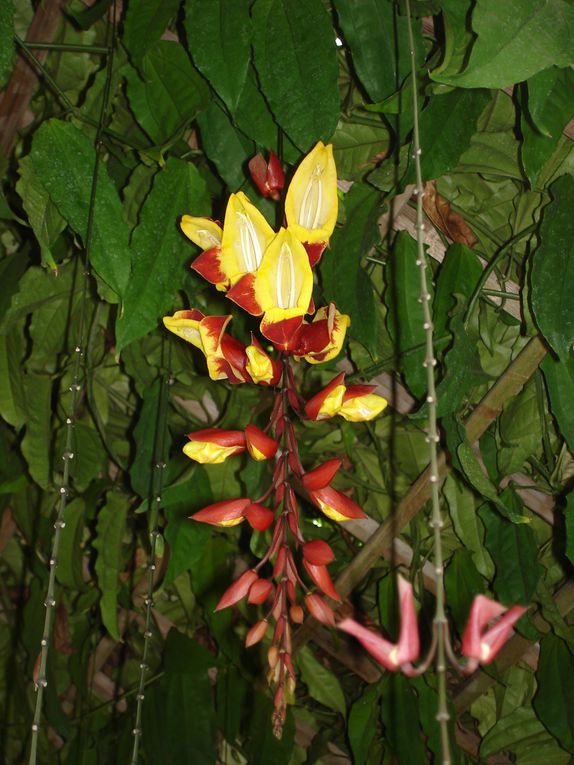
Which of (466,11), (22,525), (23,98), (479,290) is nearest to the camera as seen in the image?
(466,11)

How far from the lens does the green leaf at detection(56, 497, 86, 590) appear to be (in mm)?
1475

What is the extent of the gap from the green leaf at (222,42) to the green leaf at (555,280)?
333 mm

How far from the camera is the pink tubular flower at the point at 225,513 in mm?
682

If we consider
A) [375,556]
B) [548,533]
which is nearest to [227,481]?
[375,556]

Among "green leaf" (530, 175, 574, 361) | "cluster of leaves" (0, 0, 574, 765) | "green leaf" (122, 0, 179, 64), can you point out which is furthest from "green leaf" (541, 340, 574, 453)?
"green leaf" (122, 0, 179, 64)

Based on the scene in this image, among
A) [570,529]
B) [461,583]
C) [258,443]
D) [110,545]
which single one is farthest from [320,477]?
[110,545]

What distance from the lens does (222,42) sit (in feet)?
3.02

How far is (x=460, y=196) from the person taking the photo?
1.17m

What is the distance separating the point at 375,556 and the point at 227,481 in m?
0.25

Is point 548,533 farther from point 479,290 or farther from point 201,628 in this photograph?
point 201,628

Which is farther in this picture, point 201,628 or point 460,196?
point 201,628

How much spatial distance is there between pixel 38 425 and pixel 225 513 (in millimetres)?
705

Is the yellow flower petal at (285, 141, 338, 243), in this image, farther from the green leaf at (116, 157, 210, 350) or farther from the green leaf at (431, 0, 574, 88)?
the green leaf at (116, 157, 210, 350)

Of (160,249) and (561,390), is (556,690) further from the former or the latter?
(160,249)
